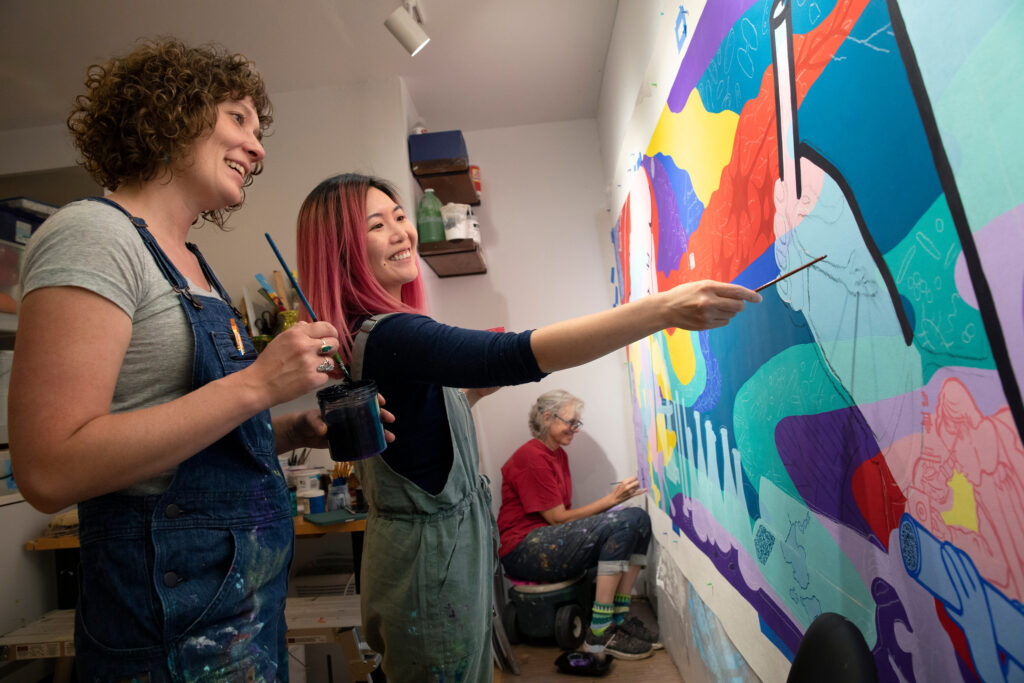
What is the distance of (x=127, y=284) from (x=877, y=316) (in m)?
0.94

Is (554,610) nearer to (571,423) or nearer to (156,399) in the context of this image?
(571,423)

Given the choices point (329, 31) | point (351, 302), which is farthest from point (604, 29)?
point (351, 302)

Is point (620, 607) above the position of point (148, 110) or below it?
below

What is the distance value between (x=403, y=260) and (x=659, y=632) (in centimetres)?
232

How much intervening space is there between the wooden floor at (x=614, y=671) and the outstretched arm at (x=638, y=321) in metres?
2.02

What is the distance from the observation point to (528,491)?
9.58 ft

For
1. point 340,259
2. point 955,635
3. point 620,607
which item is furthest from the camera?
point 620,607

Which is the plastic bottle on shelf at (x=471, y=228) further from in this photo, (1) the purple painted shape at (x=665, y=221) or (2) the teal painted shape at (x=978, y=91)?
(2) the teal painted shape at (x=978, y=91)

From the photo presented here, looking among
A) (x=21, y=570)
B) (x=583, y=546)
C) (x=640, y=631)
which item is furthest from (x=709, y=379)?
(x=21, y=570)

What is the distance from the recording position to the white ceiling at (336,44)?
237 cm

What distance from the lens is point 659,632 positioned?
9.00 ft

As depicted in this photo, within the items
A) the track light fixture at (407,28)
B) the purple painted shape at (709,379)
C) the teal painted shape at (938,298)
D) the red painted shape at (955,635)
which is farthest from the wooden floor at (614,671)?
the track light fixture at (407,28)

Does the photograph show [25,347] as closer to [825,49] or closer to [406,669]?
[406,669]

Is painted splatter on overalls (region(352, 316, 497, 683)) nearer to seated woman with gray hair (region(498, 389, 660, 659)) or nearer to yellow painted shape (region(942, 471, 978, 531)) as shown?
yellow painted shape (region(942, 471, 978, 531))
